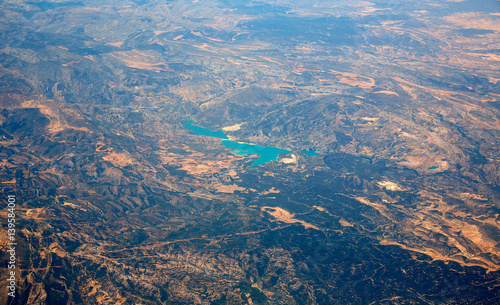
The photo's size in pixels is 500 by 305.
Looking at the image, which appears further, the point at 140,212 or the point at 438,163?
the point at 438,163

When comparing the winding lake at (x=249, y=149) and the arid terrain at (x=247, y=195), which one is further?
the winding lake at (x=249, y=149)

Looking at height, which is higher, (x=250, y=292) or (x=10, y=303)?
(x=10, y=303)

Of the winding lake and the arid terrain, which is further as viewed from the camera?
the winding lake

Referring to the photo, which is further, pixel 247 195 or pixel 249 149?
pixel 249 149

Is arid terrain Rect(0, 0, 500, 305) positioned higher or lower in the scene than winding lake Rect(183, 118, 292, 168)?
higher

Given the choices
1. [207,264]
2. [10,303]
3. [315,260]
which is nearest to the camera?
[10,303]

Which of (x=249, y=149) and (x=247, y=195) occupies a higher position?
(x=247, y=195)

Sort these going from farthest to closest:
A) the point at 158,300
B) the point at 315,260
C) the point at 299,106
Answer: the point at 299,106 < the point at 315,260 < the point at 158,300

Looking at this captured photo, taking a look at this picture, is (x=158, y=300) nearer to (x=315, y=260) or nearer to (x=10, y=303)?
(x=10, y=303)

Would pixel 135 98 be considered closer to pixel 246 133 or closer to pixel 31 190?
pixel 246 133

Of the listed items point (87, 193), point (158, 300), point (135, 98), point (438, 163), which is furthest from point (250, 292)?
point (135, 98)

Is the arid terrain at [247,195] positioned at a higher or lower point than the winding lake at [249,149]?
higher
